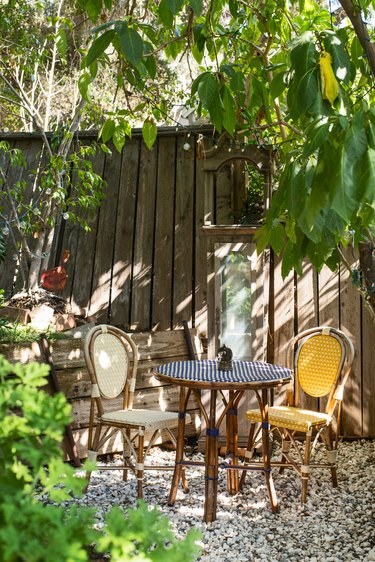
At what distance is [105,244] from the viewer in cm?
538

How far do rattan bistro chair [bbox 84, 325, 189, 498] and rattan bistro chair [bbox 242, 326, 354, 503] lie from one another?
0.68 m

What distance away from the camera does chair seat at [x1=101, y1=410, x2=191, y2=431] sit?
343 cm

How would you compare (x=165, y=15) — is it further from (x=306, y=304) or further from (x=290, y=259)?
(x=306, y=304)

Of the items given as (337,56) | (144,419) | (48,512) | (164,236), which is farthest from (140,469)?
(48,512)

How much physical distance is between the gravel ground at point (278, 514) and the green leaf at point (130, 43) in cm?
216

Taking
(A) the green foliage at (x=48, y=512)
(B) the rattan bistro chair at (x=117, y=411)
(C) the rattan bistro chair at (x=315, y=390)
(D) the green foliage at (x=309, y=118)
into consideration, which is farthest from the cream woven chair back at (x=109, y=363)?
(A) the green foliage at (x=48, y=512)

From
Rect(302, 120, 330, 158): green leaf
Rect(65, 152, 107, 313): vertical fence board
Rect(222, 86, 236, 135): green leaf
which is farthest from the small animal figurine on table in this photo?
Rect(302, 120, 330, 158): green leaf

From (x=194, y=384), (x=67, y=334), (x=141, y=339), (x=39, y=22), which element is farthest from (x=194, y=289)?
(x=39, y=22)

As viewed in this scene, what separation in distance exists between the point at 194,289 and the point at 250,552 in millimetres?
2581

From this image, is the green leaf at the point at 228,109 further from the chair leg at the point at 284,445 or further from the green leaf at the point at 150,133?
the chair leg at the point at 284,445

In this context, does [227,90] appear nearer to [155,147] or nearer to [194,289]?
[194,289]

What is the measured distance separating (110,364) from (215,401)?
0.79 m

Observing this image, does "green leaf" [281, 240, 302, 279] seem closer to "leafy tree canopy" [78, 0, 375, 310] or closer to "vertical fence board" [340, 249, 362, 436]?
"leafy tree canopy" [78, 0, 375, 310]

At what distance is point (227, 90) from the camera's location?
2008 mm
